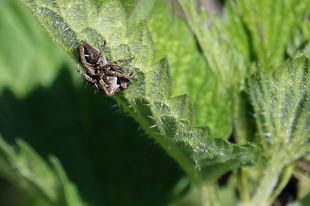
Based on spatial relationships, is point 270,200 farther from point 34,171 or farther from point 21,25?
point 21,25

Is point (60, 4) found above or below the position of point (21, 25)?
below

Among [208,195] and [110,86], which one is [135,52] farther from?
[208,195]

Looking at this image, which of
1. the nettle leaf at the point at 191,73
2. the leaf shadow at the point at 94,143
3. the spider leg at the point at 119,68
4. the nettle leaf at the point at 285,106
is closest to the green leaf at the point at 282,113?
the nettle leaf at the point at 285,106

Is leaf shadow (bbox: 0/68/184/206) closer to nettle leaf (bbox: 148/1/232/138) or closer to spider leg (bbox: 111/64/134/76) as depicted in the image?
nettle leaf (bbox: 148/1/232/138)

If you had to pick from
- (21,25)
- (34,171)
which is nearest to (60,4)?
(34,171)

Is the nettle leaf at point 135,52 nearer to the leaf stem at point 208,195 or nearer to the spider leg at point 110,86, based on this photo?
the spider leg at point 110,86

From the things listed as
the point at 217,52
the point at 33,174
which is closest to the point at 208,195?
the point at 217,52
